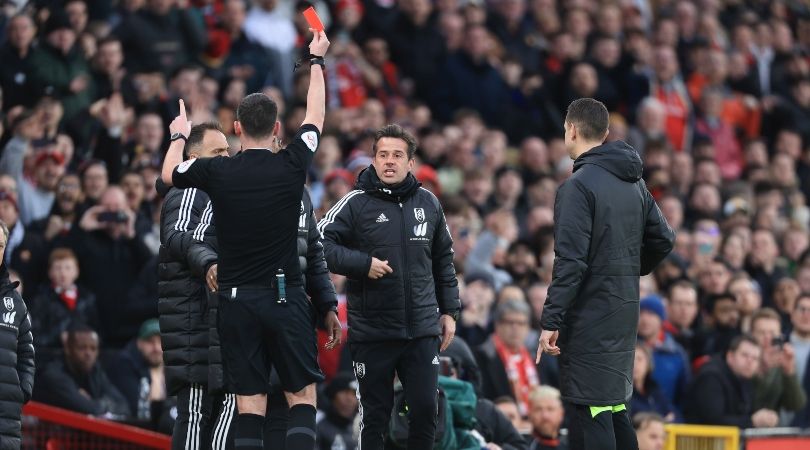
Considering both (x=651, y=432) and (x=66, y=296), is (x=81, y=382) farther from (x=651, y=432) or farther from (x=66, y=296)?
(x=651, y=432)

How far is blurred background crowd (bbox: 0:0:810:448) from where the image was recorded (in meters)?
13.0

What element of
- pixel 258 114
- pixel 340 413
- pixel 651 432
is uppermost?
pixel 258 114

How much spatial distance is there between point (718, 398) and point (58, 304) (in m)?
5.38

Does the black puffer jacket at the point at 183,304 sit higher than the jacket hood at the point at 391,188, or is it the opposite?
the jacket hood at the point at 391,188

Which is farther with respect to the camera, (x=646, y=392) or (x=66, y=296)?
(x=646, y=392)

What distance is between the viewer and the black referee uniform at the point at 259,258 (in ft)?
27.3

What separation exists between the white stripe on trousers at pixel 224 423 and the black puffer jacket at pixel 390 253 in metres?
0.96

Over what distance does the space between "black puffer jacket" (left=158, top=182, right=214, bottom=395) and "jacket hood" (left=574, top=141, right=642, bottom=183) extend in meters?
2.14

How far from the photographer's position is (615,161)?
906 centimetres

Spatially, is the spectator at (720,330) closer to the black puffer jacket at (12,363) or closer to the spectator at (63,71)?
the spectator at (63,71)

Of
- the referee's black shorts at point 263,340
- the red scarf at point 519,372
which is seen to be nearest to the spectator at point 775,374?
the red scarf at point 519,372

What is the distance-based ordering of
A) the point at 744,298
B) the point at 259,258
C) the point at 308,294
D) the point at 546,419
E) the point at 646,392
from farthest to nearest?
the point at 744,298
the point at 646,392
the point at 546,419
the point at 308,294
the point at 259,258

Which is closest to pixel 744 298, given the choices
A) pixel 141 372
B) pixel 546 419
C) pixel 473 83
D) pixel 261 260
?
pixel 546 419

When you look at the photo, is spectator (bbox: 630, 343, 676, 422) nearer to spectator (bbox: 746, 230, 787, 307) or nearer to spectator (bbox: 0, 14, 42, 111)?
spectator (bbox: 746, 230, 787, 307)
